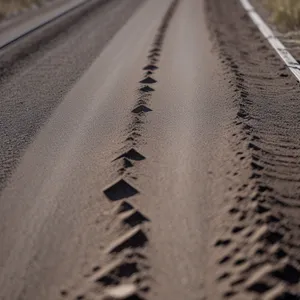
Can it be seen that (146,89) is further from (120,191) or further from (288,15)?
(288,15)

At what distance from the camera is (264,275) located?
3715 millimetres

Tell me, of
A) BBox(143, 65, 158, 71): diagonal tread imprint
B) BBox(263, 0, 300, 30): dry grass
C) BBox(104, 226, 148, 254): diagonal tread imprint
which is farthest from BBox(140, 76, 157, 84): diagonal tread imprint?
BBox(263, 0, 300, 30): dry grass

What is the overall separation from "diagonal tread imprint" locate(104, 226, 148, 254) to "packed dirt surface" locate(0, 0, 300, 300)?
0.01 meters

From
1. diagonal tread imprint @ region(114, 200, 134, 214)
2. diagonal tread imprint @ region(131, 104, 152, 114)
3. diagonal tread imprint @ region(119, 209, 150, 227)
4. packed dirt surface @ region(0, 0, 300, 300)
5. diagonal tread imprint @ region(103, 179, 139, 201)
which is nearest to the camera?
packed dirt surface @ region(0, 0, 300, 300)

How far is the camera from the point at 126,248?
432 cm

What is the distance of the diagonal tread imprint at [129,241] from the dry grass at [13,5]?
21952 mm

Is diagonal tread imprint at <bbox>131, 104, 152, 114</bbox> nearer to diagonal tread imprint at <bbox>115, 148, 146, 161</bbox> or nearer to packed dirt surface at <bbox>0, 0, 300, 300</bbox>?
packed dirt surface at <bbox>0, 0, 300, 300</bbox>

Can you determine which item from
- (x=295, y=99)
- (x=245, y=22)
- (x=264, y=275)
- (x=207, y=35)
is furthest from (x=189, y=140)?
(x=245, y=22)

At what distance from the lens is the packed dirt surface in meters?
3.97

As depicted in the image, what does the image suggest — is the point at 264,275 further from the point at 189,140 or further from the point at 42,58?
the point at 42,58

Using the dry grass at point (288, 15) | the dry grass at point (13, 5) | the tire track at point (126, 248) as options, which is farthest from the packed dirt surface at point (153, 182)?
the dry grass at point (13, 5)

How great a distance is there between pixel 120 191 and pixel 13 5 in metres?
24.4

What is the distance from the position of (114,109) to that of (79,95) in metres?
1.20

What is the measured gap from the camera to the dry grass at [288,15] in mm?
15320
